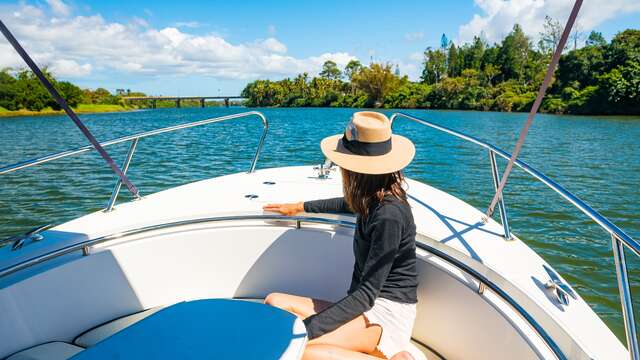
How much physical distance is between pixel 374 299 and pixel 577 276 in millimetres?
3510

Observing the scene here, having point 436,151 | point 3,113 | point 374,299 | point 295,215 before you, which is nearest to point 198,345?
point 374,299

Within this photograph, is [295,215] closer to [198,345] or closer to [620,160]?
[198,345]

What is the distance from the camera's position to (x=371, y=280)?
1.31 m

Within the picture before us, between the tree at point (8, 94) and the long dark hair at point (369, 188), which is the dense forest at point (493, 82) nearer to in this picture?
the long dark hair at point (369, 188)

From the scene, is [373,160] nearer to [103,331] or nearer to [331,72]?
[103,331]

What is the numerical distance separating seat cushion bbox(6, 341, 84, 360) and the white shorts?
120 cm

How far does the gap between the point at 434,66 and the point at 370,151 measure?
234 ft

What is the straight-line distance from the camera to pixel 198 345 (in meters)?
1.13

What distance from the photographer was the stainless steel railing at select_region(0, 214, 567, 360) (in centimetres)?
115

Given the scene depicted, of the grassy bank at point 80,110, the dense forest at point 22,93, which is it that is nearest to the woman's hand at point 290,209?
the dense forest at point 22,93

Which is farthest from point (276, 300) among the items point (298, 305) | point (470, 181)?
point (470, 181)

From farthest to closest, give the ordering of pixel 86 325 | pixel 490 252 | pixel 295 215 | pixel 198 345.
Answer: pixel 295 215, pixel 86 325, pixel 490 252, pixel 198 345

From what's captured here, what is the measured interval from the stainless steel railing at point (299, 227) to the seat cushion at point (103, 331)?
0.37m

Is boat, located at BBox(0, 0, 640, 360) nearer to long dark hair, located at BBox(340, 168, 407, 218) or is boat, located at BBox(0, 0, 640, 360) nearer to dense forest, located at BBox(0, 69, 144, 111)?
long dark hair, located at BBox(340, 168, 407, 218)
